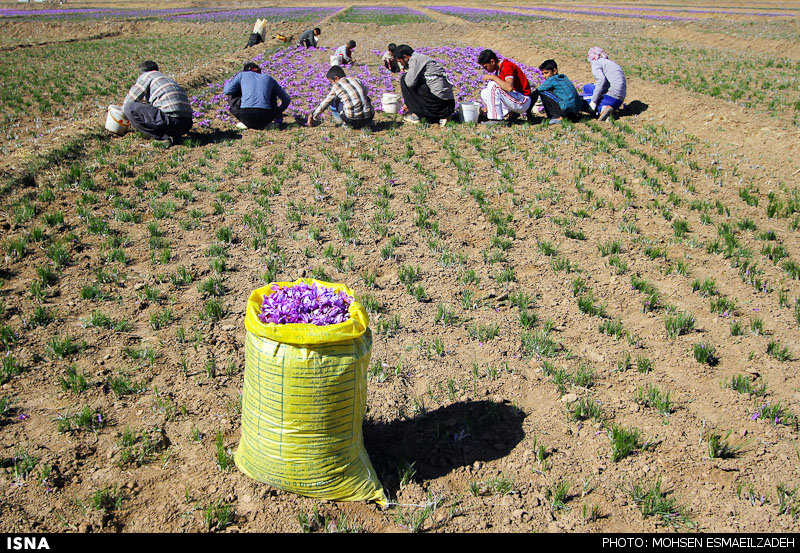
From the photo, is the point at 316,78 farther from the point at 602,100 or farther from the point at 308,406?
the point at 308,406

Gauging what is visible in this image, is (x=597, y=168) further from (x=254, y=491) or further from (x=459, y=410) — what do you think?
(x=254, y=491)

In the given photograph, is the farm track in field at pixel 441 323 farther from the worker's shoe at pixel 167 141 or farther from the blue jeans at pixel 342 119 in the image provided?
the blue jeans at pixel 342 119

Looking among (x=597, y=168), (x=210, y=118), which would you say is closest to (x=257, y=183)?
(x=210, y=118)

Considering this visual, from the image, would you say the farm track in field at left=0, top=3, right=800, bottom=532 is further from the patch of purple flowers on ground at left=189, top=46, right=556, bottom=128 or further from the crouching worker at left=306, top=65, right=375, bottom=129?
the patch of purple flowers on ground at left=189, top=46, right=556, bottom=128

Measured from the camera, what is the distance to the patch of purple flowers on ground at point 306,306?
2949 millimetres

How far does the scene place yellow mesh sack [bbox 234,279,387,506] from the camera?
2.84m

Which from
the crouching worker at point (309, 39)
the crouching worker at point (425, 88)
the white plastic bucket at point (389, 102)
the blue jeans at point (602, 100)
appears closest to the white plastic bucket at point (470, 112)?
the crouching worker at point (425, 88)

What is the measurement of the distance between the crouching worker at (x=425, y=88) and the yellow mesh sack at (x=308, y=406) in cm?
823

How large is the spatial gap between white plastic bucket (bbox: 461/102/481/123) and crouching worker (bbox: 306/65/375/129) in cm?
184

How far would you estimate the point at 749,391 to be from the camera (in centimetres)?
401

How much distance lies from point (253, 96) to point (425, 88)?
3.14 meters

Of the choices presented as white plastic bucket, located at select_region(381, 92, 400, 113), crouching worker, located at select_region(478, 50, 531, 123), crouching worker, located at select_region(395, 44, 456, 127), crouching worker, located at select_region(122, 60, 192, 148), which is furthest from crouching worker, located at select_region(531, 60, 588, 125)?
crouching worker, located at select_region(122, 60, 192, 148)

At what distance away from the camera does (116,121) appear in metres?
9.69

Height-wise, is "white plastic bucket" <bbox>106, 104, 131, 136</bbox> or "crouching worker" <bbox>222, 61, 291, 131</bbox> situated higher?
"crouching worker" <bbox>222, 61, 291, 131</bbox>
